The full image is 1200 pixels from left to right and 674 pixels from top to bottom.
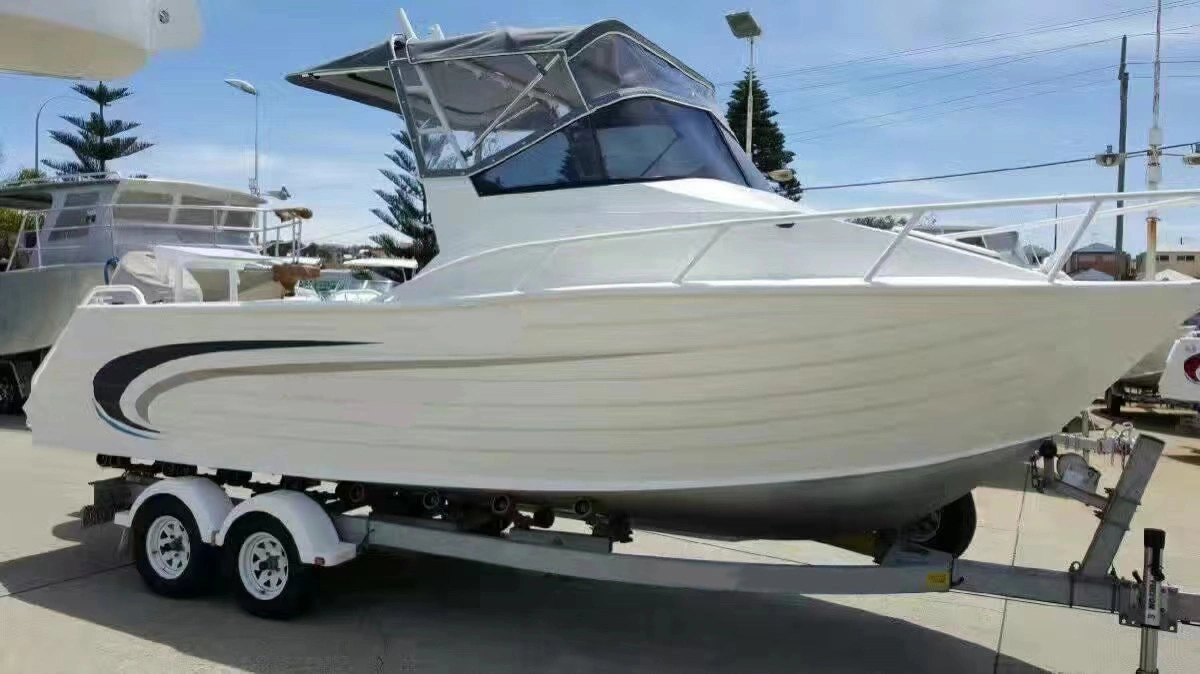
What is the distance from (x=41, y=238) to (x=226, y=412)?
1198 centimetres

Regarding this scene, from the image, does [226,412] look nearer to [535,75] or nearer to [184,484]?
[184,484]

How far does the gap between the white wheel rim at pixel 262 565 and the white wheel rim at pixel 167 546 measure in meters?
0.52

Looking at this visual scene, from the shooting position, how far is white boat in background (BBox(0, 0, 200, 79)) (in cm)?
462

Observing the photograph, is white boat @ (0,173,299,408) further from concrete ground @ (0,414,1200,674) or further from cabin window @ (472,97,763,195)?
cabin window @ (472,97,763,195)

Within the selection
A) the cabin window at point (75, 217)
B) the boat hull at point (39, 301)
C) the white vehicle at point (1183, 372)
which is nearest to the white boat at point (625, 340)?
the white vehicle at point (1183, 372)

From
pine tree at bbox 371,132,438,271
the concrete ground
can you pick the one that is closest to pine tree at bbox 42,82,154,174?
pine tree at bbox 371,132,438,271

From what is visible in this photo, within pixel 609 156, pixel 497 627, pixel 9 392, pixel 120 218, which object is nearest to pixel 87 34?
pixel 609 156

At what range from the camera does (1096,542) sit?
14.2 feet

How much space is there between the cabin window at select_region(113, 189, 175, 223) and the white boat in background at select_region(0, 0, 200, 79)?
380 inches

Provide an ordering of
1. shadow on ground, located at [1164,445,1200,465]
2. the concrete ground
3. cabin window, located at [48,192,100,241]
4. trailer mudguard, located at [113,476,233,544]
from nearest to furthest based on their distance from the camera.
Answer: the concrete ground < trailer mudguard, located at [113,476,233,544] < shadow on ground, located at [1164,445,1200,465] < cabin window, located at [48,192,100,241]

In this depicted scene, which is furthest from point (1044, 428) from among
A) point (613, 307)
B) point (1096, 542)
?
point (613, 307)

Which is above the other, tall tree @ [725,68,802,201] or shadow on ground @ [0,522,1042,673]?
tall tree @ [725,68,802,201]

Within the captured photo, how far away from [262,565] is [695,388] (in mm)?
2869

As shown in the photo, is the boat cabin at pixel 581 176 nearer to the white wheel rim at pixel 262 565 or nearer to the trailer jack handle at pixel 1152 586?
the trailer jack handle at pixel 1152 586
